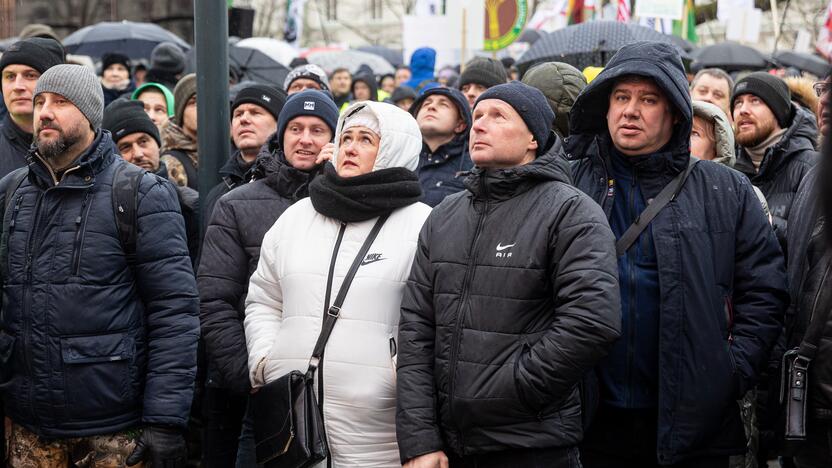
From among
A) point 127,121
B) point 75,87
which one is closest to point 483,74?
point 127,121

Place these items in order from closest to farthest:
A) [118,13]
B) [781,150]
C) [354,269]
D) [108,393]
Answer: [354,269], [108,393], [781,150], [118,13]

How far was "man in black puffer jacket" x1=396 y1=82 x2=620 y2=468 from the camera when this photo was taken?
142 inches

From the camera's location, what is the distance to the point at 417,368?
3889 mm

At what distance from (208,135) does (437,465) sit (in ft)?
7.28

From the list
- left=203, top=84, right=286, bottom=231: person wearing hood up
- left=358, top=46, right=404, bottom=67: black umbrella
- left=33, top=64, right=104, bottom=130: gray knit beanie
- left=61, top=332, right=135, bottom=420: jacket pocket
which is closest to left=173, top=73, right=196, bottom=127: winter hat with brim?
left=203, top=84, right=286, bottom=231: person wearing hood up

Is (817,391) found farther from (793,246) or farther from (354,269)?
(354,269)

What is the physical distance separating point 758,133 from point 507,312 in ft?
11.2

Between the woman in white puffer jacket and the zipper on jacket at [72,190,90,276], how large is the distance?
0.73m

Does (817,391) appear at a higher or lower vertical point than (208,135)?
lower

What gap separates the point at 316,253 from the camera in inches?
170

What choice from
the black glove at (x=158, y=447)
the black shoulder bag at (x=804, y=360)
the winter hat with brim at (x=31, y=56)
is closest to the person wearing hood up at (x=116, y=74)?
the winter hat with brim at (x=31, y=56)

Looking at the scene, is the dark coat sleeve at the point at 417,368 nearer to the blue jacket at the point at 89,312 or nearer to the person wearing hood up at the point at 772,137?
the blue jacket at the point at 89,312

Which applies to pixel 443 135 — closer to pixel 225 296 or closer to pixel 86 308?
pixel 225 296

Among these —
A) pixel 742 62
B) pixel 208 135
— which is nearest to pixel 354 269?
pixel 208 135
